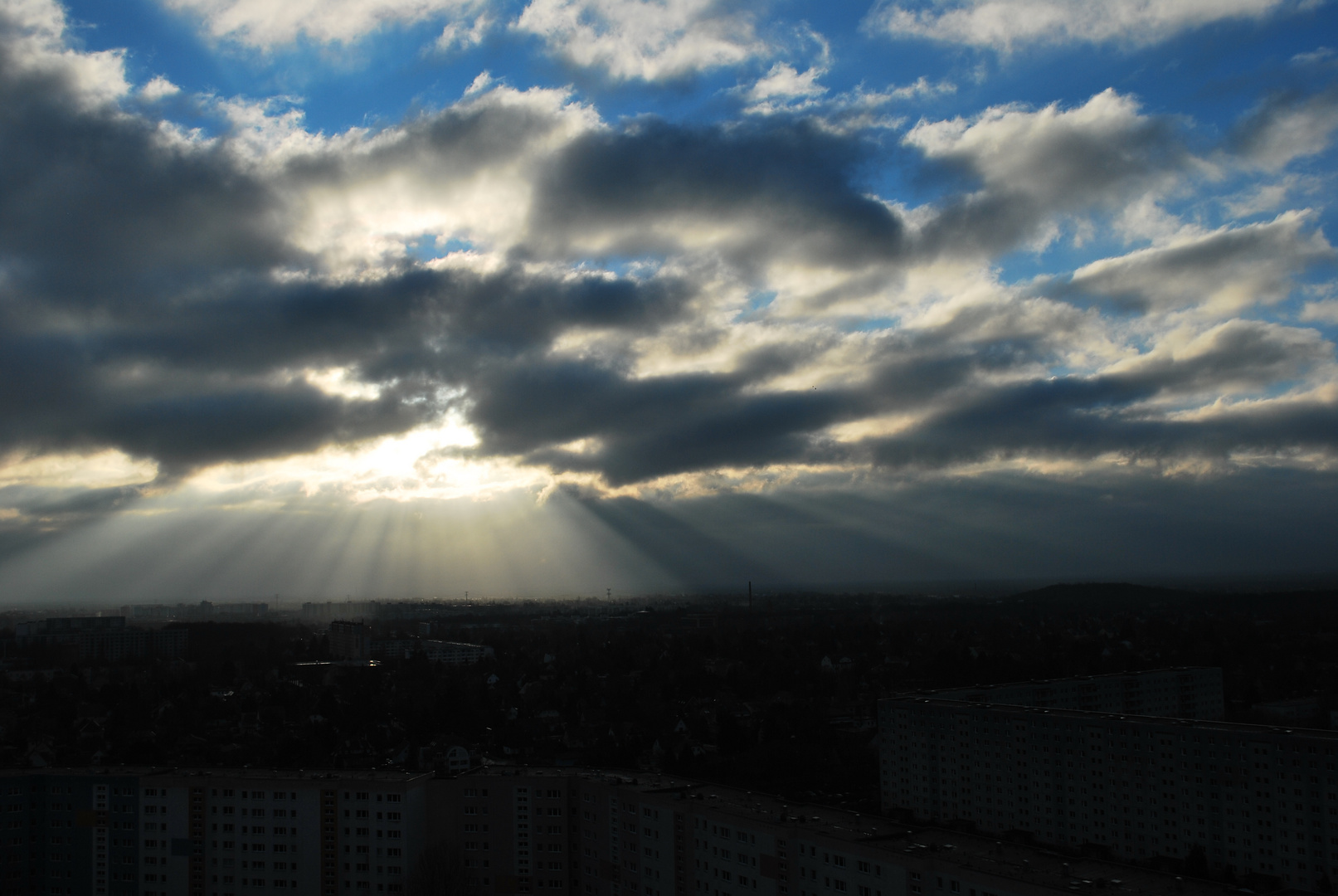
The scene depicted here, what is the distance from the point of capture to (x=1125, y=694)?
34062 millimetres

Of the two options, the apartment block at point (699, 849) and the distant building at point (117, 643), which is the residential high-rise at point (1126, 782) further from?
the distant building at point (117, 643)

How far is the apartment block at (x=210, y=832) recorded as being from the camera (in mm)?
17406

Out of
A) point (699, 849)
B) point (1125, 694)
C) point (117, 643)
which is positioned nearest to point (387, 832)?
point (699, 849)

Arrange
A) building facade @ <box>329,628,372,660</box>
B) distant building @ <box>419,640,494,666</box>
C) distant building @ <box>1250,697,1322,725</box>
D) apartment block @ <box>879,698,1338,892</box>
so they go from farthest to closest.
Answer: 1. building facade @ <box>329,628,372,660</box>
2. distant building @ <box>419,640,494,666</box>
3. distant building @ <box>1250,697,1322,725</box>
4. apartment block @ <box>879,698,1338,892</box>

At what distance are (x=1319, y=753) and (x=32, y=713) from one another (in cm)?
4609

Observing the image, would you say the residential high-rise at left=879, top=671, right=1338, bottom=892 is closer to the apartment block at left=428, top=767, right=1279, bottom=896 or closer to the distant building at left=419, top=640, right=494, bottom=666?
the apartment block at left=428, top=767, right=1279, bottom=896

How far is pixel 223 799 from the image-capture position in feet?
59.5

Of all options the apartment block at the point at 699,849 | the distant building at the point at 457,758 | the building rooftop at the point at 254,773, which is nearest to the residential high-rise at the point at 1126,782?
the apartment block at the point at 699,849

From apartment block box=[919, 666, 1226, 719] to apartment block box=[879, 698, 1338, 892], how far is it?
331cm

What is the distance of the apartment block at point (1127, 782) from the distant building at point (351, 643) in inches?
2124

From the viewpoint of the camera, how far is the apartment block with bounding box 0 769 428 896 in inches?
685

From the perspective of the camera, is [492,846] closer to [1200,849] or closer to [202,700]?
[1200,849]

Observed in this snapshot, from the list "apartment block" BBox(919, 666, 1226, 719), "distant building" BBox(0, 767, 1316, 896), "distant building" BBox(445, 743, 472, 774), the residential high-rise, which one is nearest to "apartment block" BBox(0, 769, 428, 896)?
"distant building" BBox(0, 767, 1316, 896)

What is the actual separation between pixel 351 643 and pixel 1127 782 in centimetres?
6596
